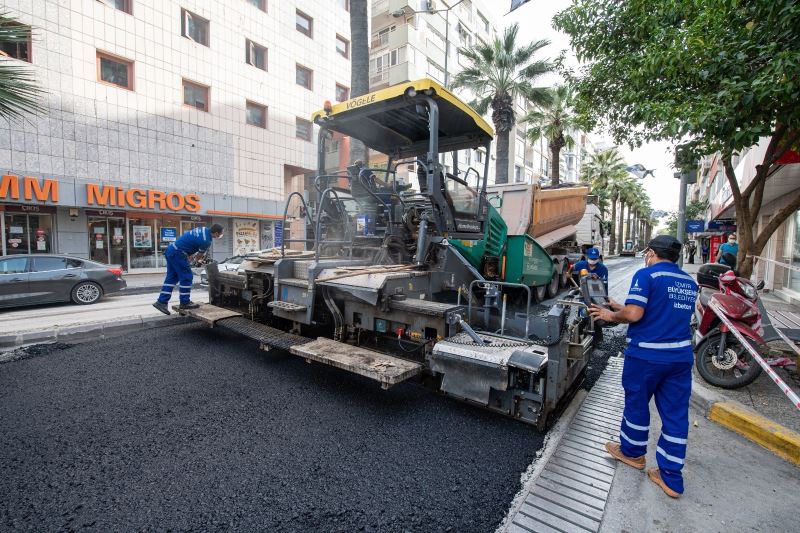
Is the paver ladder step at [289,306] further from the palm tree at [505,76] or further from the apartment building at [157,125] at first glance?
the palm tree at [505,76]

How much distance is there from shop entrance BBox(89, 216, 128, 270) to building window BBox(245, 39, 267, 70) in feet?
30.9

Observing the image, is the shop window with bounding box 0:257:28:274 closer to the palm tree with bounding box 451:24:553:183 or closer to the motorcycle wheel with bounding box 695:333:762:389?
the motorcycle wheel with bounding box 695:333:762:389

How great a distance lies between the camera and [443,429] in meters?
3.48

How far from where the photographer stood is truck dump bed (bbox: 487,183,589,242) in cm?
781

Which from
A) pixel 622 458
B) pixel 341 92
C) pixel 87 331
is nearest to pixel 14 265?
pixel 87 331

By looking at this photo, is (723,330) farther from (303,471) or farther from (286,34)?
(286,34)

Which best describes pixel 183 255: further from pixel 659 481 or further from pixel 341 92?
pixel 341 92

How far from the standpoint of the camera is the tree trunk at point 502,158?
18.9 metres

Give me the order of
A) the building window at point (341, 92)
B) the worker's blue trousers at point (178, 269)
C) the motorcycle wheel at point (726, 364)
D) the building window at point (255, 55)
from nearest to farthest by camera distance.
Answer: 1. the motorcycle wheel at point (726, 364)
2. the worker's blue trousers at point (178, 269)
3. the building window at point (255, 55)
4. the building window at point (341, 92)

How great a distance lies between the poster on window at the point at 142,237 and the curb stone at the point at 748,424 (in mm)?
18023

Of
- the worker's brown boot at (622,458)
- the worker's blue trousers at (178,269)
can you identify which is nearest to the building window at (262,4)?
the worker's blue trousers at (178,269)

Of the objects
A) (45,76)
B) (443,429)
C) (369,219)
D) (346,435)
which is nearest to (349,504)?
(346,435)

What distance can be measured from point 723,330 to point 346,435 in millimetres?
4206

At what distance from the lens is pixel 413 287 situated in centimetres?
438
